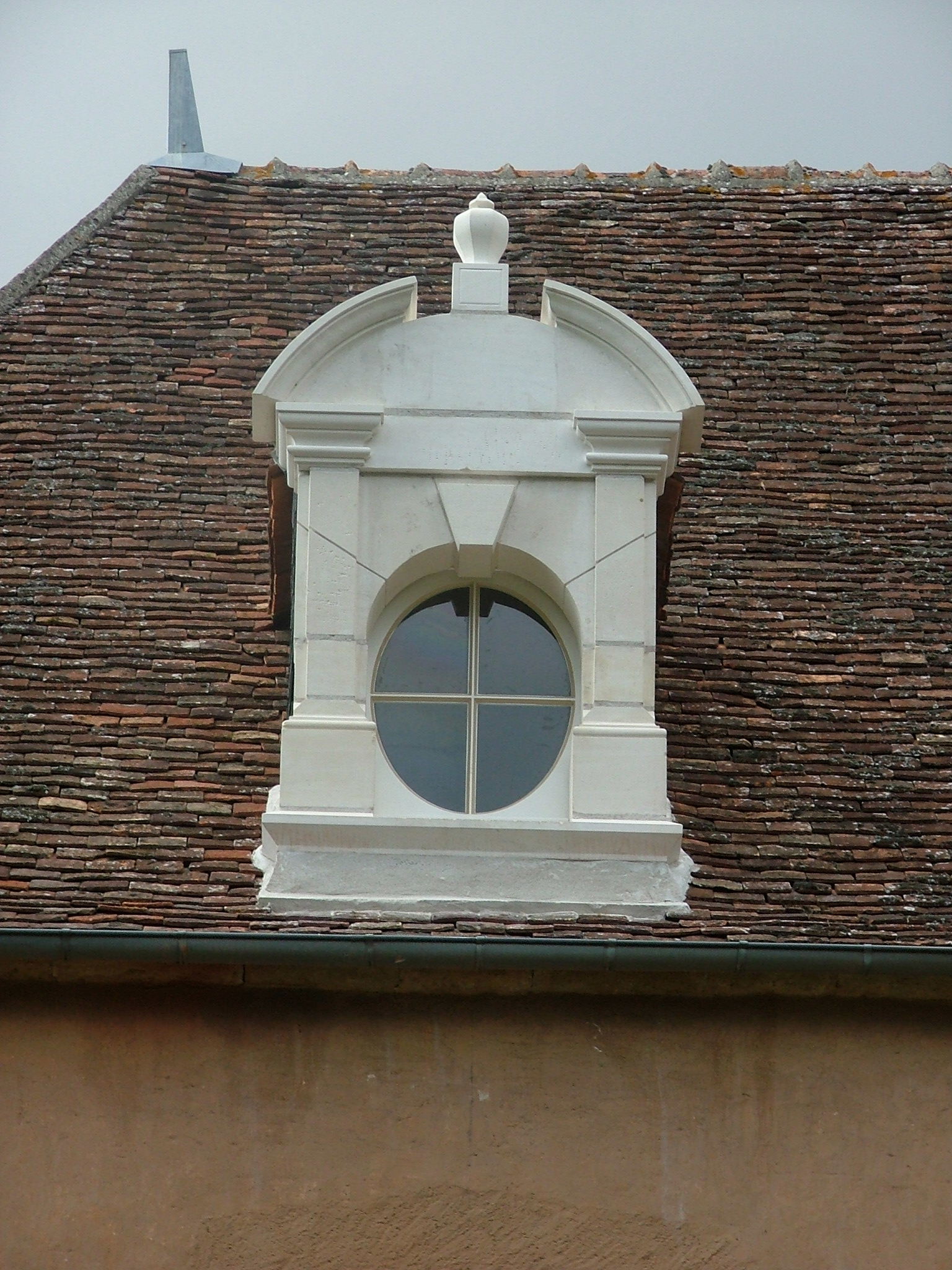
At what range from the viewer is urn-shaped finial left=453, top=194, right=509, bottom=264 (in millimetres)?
7891

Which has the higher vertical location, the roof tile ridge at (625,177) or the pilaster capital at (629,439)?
the roof tile ridge at (625,177)

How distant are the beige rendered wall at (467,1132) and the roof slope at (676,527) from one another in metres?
0.35

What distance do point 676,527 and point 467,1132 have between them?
10.4ft

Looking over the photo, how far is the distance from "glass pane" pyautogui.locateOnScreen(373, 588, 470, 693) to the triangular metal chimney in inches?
169

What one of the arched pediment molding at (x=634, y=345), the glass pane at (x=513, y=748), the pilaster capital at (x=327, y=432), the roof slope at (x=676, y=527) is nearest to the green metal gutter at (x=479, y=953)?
the roof slope at (x=676, y=527)

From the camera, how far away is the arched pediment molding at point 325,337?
24.5 feet

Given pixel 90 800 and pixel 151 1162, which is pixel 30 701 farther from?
pixel 151 1162

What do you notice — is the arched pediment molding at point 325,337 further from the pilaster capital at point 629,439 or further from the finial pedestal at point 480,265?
the pilaster capital at point 629,439

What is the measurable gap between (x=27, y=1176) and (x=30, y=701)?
1.87m

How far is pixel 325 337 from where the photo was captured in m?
7.52

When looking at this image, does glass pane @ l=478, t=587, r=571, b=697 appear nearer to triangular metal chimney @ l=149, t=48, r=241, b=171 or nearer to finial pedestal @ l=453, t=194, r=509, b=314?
finial pedestal @ l=453, t=194, r=509, b=314

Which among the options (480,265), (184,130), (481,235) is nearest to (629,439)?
(480,265)

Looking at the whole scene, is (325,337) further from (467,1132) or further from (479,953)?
(467,1132)

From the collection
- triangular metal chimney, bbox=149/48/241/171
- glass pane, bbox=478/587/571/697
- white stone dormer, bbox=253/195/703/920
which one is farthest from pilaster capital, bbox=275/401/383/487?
triangular metal chimney, bbox=149/48/241/171
